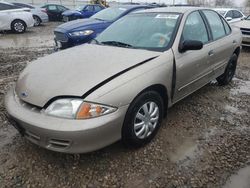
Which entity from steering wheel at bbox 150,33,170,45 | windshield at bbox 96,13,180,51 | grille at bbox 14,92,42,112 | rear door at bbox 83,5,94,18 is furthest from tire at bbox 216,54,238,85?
rear door at bbox 83,5,94,18

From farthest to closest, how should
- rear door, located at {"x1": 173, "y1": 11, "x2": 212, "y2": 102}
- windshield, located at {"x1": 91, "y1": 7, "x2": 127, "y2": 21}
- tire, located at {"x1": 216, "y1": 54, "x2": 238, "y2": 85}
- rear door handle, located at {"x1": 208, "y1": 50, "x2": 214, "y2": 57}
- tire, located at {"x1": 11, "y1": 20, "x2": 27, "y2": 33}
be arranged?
tire, located at {"x1": 11, "y1": 20, "x2": 27, "y2": 33}
windshield, located at {"x1": 91, "y1": 7, "x2": 127, "y2": 21}
tire, located at {"x1": 216, "y1": 54, "x2": 238, "y2": 85}
rear door handle, located at {"x1": 208, "y1": 50, "x2": 214, "y2": 57}
rear door, located at {"x1": 173, "y1": 11, "x2": 212, "y2": 102}

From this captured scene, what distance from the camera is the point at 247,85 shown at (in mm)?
5168

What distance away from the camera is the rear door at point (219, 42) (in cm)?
401

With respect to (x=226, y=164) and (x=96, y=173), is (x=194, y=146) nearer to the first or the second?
(x=226, y=164)

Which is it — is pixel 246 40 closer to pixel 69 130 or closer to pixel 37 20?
pixel 69 130

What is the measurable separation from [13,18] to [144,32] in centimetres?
1116

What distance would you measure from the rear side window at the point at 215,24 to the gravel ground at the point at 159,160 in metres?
1.43

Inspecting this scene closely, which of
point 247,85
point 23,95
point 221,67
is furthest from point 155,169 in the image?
point 247,85

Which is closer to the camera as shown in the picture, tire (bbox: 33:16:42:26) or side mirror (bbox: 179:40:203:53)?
side mirror (bbox: 179:40:203:53)

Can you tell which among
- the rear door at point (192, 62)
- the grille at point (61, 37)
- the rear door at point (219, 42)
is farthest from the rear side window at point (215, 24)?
the grille at point (61, 37)

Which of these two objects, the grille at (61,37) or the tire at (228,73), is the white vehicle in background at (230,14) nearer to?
the tire at (228,73)

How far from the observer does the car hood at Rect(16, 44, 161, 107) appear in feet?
7.89

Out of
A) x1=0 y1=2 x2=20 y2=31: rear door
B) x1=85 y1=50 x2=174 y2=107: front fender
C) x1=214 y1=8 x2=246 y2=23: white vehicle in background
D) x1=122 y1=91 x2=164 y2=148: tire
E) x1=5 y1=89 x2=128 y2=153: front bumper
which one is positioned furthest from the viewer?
x1=0 y1=2 x2=20 y2=31: rear door

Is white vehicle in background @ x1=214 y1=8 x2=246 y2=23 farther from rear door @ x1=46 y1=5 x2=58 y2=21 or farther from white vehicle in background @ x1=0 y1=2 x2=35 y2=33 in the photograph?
rear door @ x1=46 y1=5 x2=58 y2=21
